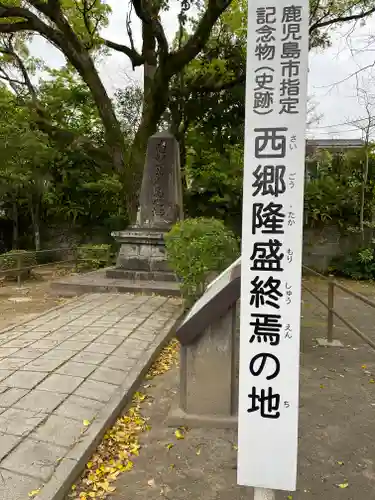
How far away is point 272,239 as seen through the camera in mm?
1876

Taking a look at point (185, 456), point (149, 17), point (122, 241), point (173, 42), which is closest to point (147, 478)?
point (185, 456)

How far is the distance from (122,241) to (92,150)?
15.0 ft

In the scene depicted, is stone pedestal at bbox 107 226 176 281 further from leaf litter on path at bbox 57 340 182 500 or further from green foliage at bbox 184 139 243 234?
green foliage at bbox 184 139 243 234

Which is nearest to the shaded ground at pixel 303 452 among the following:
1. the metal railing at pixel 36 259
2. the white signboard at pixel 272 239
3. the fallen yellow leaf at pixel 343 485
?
the fallen yellow leaf at pixel 343 485

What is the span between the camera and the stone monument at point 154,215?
8.99 m

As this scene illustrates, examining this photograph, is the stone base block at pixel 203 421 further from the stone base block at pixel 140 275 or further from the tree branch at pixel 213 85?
the tree branch at pixel 213 85

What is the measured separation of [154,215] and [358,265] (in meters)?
7.31

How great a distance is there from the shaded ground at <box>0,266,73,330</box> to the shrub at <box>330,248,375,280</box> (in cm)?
905

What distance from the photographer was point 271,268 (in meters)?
1.88

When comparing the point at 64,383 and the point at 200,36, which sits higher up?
the point at 200,36

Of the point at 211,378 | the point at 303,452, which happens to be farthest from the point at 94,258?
the point at 303,452

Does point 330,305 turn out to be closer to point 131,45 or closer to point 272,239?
point 272,239

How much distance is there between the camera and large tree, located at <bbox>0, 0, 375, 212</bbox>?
32.4 feet

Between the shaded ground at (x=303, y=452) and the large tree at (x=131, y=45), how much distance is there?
812 cm
